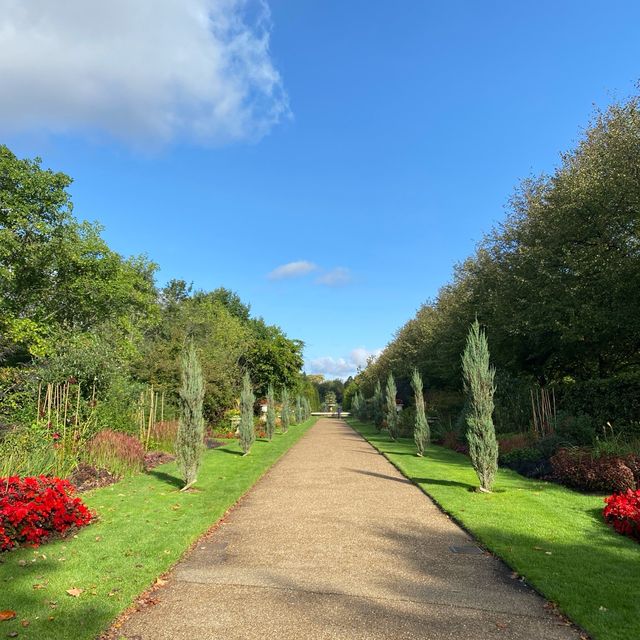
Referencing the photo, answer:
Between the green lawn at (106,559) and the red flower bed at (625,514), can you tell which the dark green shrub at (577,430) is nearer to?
the red flower bed at (625,514)

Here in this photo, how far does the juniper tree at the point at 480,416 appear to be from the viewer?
30.8 feet

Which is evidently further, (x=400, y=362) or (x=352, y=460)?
(x=400, y=362)

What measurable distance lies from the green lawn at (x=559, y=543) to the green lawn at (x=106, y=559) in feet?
12.6

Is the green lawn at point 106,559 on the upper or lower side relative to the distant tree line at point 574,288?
lower

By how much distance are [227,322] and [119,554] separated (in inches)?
A: 1212

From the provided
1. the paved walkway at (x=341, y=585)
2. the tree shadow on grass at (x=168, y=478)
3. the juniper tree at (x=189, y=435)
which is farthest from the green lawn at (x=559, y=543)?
the tree shadow on grass at (x=168, y=478)

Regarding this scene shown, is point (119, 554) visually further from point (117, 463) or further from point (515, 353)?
point (515, 353)

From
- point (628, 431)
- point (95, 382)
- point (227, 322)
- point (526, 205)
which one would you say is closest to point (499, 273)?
point (526, 205)

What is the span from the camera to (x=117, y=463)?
440 inches

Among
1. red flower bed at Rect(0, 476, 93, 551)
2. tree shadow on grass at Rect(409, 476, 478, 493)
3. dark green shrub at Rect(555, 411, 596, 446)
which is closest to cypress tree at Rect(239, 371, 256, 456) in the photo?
tree shadow on grass at Rect(409, 476, 478, 493)

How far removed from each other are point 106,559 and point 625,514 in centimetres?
662

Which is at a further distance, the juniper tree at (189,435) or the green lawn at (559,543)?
the juniper tree at (189,435)

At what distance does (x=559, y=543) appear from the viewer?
6.05 meters

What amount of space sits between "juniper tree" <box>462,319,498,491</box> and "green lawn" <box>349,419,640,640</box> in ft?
1.58
